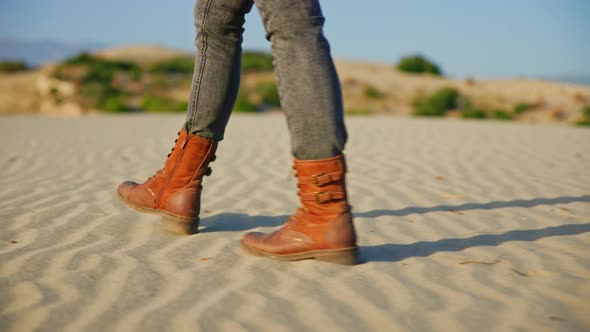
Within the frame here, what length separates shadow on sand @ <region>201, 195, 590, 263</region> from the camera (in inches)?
89.6

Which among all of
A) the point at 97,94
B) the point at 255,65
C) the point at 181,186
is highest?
the point at 255,65

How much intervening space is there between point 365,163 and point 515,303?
3387 mm

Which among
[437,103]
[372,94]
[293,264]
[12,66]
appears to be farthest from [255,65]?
[293,264]

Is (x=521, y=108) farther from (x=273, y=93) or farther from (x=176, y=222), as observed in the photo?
(x=176, y=222)

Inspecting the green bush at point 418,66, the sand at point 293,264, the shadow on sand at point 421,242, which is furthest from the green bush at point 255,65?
the shadow on sand at point 421,242

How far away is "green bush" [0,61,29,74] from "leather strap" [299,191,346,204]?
123 ft

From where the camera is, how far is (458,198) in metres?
3.55

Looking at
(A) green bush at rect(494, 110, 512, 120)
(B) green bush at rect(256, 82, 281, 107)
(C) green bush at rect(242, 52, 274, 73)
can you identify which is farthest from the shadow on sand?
(C) green bush at rect(242, 52, 274, 73)

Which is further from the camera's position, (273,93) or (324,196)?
(273,93)

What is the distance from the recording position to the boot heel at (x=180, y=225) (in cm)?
239

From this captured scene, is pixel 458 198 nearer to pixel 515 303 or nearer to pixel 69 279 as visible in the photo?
pixel 515 303

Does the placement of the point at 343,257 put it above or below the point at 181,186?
below

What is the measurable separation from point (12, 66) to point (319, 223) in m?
38.5

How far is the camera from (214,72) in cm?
228
